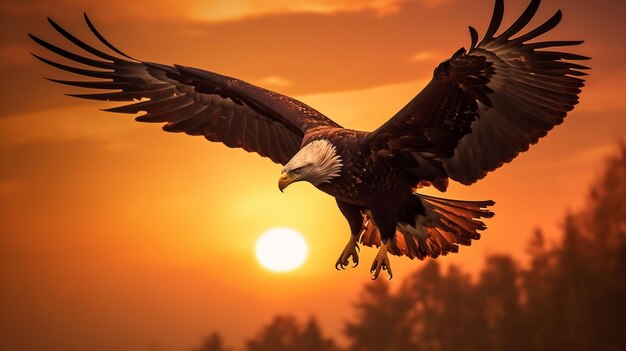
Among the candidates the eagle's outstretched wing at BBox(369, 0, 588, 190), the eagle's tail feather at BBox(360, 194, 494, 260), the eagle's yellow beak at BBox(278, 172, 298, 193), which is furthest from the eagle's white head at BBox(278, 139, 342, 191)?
the eagle's tail feather at BBox(360, 194, 494, 260)

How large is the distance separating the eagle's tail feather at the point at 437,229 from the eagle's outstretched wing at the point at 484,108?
14.8 inches

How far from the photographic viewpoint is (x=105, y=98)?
279 inches

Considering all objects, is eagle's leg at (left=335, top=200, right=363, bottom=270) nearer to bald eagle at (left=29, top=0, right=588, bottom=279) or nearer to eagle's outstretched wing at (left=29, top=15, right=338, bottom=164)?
bald eagle at (left=29, top=0, right=588, bottom=279)

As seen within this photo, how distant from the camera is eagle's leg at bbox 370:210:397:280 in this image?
230 inches

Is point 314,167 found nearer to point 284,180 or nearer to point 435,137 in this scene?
point 284,180

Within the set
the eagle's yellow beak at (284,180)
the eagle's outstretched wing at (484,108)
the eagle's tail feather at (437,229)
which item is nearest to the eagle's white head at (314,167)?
the eagle's yellow beak at (284,180)

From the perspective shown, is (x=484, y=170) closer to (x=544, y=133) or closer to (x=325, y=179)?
(x=544, y=133)

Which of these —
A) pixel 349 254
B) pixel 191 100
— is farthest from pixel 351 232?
pixel 191 100

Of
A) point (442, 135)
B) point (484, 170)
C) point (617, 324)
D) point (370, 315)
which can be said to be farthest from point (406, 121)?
point (370, 315)

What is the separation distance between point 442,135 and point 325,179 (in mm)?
839

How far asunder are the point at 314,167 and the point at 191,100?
204 cm

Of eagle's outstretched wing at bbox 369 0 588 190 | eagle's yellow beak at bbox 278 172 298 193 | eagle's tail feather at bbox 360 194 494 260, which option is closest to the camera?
eagle's yellow beak at bbox 278 172 298 193

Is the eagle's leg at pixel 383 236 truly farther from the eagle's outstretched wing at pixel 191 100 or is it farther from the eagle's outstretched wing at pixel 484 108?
the eagle's outstretched wing at pixel 191 100

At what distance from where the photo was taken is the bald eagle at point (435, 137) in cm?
565
